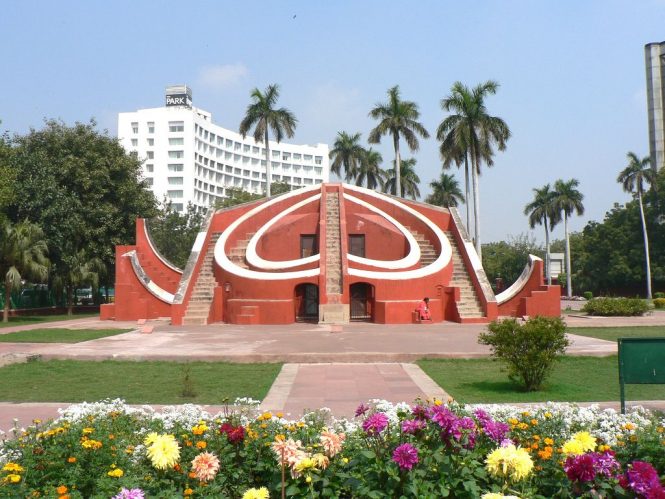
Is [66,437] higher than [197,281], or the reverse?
[197,281]

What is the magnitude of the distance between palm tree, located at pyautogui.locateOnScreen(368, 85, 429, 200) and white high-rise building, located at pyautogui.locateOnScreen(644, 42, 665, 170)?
33.6 metres

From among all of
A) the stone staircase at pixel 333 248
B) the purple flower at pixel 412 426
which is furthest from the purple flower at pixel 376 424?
the stone staircase at pixel 333 248

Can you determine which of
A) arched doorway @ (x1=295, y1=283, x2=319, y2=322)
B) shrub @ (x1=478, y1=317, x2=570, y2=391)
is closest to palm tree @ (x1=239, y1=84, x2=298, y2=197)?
arched doorway @ (x1=295, y1=283, x2=319, y2=322)

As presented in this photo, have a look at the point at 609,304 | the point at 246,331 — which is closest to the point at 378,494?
the point at 246,331

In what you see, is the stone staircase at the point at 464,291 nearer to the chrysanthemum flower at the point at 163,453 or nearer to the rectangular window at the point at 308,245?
the rectangular window at the point at 308,245

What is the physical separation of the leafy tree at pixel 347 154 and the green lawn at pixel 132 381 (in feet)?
121

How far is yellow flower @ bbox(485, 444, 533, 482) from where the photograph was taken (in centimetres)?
275

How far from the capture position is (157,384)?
8.47 m

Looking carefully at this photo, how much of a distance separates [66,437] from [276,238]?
19.3 m

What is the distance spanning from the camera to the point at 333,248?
21625 millimetres

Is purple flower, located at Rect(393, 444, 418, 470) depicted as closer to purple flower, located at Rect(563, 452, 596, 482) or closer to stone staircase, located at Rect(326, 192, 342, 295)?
purple flower, located at Rect(563, 452, 596, 482)

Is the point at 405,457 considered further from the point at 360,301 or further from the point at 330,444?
the point at 360,301

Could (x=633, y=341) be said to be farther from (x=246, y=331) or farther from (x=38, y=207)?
(x=38, y=207)

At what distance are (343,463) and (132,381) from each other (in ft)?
20.4
